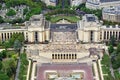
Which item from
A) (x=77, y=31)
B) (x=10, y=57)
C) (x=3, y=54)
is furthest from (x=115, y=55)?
(x=3, y=54)

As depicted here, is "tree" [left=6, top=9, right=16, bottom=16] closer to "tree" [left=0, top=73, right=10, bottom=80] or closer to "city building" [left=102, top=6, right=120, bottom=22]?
"city building" [left=102, top=6, right=120, bottom=22]

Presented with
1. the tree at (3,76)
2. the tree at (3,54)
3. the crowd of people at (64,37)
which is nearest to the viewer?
the tree at (3,76)

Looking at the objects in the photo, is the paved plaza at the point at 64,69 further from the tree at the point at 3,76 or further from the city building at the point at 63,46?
the tree at the point at 3,76

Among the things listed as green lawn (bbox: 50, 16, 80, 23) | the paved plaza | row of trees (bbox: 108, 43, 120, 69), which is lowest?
the paved plaza

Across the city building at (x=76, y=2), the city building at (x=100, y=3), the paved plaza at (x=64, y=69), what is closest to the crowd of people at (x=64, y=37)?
the paved plaza at (x=64, y=69)

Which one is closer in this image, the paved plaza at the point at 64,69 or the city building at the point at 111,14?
the paved plaza at the point at 64,69

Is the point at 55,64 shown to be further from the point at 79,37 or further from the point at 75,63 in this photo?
the point at 79,37

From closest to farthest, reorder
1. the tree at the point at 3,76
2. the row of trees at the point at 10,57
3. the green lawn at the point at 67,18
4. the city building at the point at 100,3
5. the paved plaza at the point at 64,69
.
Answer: the tree at the point at 3,76, the row of trees at the point at 10,57, the paved plaza at the point at 64,69, the green lawn at the point at 67,18, the city building at the point at 100,3

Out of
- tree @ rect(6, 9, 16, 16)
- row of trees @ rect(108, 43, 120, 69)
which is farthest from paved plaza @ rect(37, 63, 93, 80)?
tree @ rect(6, 9, 16, 16)

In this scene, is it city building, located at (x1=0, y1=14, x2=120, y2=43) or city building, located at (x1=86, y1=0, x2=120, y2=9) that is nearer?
city building, located at (x1=0, y1=14, x2=120, y2=43)
